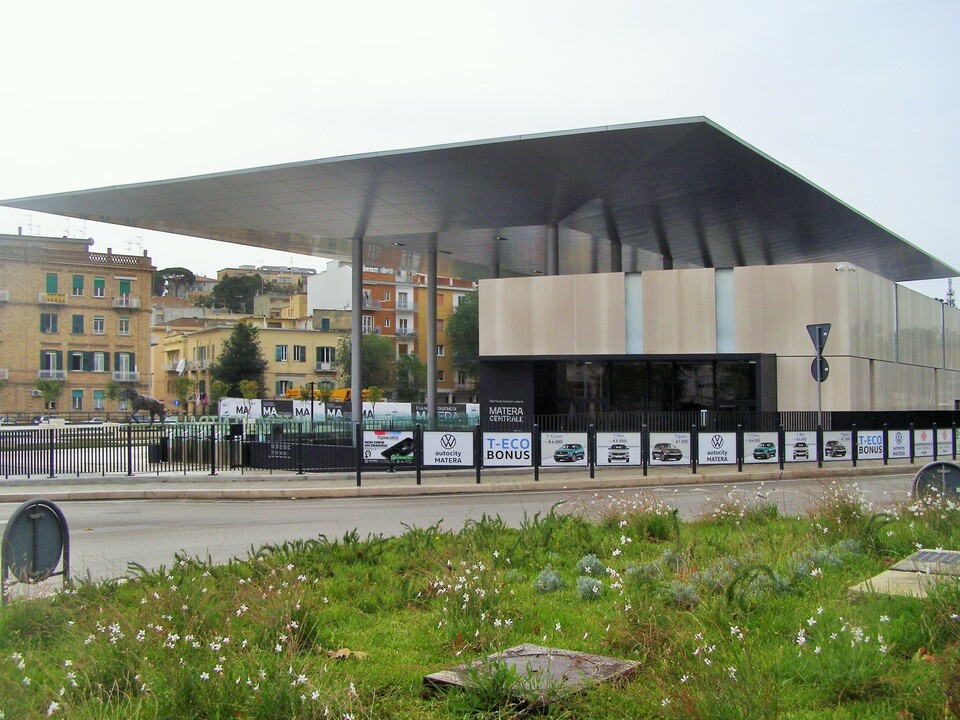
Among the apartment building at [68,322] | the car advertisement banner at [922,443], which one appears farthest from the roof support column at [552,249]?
the apartment building at [68,322]

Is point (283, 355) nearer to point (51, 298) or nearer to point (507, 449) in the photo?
point (51, 298)

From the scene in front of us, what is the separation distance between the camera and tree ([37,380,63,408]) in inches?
2822

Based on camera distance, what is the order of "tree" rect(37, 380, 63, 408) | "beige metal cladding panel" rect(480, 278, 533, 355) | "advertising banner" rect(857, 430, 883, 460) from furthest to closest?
"tree" rect(37, 380, 63, 408) → "beige metal cladding panel" rect(480, 278, 533, 355) → "advertising banner" rect(857, 430, 883, 460)

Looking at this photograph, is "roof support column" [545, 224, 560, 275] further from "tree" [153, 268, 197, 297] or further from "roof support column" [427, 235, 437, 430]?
"tree" [153, 268, 197, 297]

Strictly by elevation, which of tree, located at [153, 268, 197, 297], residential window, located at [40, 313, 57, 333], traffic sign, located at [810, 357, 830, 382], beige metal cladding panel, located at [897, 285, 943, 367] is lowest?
traffic sign, located at [810, 357, 830, 382]

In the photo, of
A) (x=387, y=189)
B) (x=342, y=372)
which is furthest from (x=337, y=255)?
(x=342, y=372)

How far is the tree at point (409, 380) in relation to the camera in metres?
94.4

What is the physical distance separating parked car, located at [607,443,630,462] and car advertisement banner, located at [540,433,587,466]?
0.69 m

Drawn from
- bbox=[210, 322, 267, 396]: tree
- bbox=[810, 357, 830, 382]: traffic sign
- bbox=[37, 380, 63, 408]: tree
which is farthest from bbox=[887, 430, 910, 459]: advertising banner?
bbox=[210, 322, 267, 396]: tree

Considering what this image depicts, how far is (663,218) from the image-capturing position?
35750 mm

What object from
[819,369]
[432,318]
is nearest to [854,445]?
[819,369]

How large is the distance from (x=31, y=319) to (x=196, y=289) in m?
103

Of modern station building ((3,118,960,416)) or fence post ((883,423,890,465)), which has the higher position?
modern station building ((3,118,960,416))

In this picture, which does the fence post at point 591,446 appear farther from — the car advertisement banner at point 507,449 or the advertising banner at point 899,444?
the advertising banner at point 899,444
